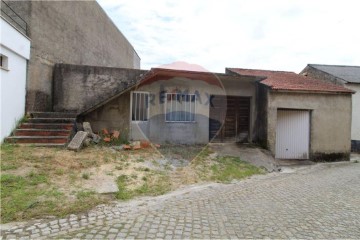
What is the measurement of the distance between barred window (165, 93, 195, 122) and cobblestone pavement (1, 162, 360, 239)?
190 inches

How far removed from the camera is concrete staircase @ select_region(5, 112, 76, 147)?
7.76 m

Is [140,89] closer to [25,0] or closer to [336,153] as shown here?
[25,0]

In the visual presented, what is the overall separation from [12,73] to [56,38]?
2965 millimetres

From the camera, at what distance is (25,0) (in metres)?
8.32

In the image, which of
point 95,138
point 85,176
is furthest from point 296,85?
point 85,176

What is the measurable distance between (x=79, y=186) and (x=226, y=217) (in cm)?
304

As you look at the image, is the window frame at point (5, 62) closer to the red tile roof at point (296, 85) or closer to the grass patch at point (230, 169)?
the grass patch at point (230, 169)

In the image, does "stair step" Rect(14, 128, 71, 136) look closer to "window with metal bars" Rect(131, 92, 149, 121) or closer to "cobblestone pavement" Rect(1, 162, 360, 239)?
"window with metal bars" Rect(131, 92, 149, 121)

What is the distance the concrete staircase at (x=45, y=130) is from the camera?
7.76 metres

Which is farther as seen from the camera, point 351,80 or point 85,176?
point 351,80

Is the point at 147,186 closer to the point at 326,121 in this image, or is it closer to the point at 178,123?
the point at 178,123

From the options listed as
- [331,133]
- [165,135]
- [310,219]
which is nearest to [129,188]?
[310,219]

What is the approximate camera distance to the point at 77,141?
26.3 feet

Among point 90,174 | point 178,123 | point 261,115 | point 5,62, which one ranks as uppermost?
point 5,62
